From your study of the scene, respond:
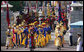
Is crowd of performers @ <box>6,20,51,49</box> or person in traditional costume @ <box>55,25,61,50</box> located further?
crowd of performers @ <box>6,20,51,49</box>

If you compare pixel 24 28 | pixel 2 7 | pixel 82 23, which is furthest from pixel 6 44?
pixel 82 23

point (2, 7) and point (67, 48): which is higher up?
point (2, 7)

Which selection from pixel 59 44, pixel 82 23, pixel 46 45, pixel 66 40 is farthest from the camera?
pixel 66 40

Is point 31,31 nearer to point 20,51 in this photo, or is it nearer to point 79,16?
point 20,51

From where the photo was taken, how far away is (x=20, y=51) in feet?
66.4

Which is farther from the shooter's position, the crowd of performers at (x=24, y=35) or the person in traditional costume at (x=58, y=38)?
the crowd of performers at (x=24, y=35)

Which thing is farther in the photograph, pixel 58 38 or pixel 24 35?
pixel 24 35

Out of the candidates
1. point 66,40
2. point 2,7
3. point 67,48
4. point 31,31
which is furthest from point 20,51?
point 66,40

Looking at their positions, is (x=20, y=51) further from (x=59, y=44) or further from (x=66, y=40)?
(x=66, y=40)

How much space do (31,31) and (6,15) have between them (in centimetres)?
398

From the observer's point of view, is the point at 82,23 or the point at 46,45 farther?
the point at 46,45

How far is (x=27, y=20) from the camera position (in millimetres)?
23188

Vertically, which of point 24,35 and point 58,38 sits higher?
point 24,35

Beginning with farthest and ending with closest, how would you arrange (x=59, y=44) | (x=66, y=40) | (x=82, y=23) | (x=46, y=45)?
1. (x=66, y=40)
2. (x=46, y=45)
3. (x=59, y=44)
4. (x=82, y=23)
